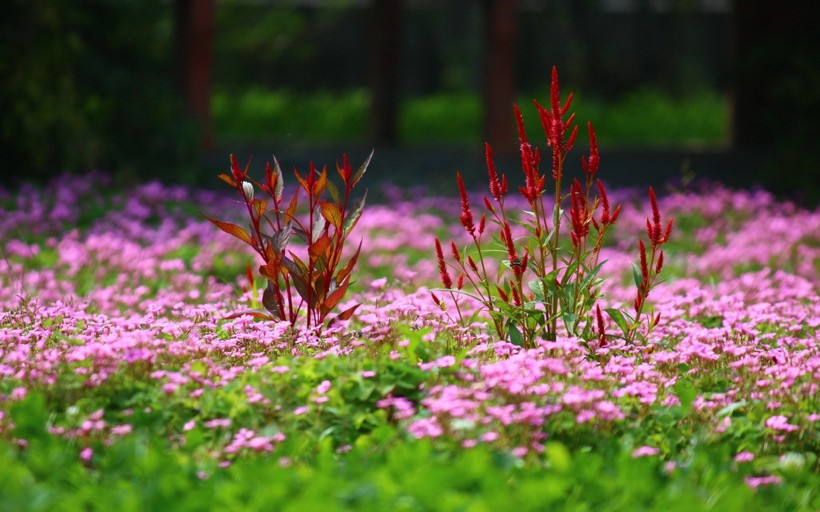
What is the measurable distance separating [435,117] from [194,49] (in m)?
5.61

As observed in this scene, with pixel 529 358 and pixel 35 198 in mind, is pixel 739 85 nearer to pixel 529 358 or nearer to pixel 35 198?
pixel 35 198

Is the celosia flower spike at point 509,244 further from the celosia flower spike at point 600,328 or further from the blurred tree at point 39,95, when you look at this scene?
the blurred tree at point 39,95

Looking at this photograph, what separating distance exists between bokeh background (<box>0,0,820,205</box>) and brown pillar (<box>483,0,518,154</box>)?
0.07 ft

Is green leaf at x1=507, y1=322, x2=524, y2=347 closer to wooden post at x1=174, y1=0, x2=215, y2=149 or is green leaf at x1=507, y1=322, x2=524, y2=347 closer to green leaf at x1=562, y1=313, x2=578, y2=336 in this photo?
green leaf at x1=562, y1=313, x2=578, y2=336

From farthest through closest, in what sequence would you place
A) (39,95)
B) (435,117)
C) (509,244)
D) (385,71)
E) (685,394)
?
1. (435,117)
2. (385,71)
3. (39,95)
4. (509,244)
5. (685,394)

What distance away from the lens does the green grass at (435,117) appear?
15953mm

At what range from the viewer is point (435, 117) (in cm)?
1608

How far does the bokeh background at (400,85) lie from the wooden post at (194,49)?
0.02 metres

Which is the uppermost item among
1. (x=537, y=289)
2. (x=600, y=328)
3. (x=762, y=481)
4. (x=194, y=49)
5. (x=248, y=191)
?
(x=194, y=49)

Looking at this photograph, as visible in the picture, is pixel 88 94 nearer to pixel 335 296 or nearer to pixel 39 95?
pixel 39 95

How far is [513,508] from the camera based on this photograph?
2.61 meters

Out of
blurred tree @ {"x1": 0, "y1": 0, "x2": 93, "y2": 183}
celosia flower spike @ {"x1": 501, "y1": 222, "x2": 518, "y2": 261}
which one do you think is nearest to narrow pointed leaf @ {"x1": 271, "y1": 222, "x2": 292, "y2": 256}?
celosia flower spike @ {"x1": 501, "y1": 222, "x2": 518, "y2": 261}

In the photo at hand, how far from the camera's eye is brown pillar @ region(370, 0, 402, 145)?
Result: 42.4 ft

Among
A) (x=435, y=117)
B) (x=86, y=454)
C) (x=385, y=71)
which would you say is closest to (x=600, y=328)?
(x=86, y=454)
